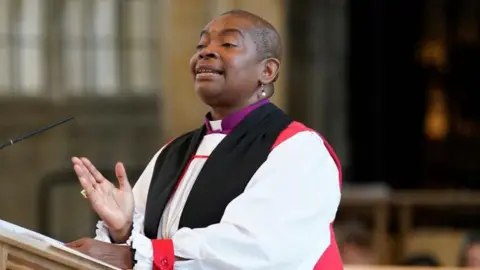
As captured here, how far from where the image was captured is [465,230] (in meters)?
7.92

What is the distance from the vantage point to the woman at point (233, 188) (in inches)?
89.8

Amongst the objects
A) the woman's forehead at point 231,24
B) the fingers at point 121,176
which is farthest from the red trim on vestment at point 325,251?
the fingers at point 121,176

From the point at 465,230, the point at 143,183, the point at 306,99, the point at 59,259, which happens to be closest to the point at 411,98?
the point at 306,99

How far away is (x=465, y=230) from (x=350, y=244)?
2.36m

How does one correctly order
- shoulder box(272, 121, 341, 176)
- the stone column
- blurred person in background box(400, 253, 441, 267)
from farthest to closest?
1. the stone column
2. blurred person in background box(400, 253, 441, 267)
3. shoulder box(272, 121, 341, 176)

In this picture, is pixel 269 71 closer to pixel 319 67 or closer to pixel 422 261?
pixel 422 261

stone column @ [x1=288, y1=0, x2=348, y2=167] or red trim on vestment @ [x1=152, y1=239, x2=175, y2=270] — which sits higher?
red trim on vestment @ [x1=152, y1=239, x2=175, y2=270]

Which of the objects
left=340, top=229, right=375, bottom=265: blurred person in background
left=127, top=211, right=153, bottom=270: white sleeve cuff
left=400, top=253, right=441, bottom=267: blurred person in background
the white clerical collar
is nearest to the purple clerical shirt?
the white clerical collar

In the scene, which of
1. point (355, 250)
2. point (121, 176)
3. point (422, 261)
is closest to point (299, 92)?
point (422, 261)

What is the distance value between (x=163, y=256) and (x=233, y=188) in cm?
25

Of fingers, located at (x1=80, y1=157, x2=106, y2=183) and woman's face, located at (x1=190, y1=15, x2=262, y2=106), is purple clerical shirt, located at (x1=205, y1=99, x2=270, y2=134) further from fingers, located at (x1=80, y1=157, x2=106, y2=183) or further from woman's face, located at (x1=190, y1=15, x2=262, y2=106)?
fingers, located at (x1=80, y1=157, x2=106, y2=183)

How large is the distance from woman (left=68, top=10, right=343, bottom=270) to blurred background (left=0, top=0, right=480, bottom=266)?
5.61 meters

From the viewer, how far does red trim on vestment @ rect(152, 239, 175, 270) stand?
7.47 feet

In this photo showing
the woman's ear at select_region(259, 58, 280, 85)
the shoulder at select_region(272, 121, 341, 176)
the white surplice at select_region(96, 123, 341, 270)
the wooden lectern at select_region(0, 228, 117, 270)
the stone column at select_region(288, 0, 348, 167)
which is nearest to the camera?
the wooden lectern at select_region(0, 228, 117, 270)
